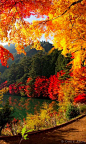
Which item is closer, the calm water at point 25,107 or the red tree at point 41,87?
the calm water at point 25,107

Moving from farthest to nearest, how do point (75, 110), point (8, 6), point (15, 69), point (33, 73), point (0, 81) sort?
point (0, 81), point (15, 69), point (33, 73), point (75, 110), point (8, 6)

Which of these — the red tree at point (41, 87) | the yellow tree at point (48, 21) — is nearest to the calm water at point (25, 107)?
the red tree at point (41, 87)

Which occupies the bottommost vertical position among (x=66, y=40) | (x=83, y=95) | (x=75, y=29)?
(x=83, y=95)

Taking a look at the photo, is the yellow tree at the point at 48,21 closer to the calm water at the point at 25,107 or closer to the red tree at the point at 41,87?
the calm water at the point at 25,107

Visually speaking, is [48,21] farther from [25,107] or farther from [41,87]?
[41,87]

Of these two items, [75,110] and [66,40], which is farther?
[75,110]

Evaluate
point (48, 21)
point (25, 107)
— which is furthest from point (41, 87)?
point (48, 21)

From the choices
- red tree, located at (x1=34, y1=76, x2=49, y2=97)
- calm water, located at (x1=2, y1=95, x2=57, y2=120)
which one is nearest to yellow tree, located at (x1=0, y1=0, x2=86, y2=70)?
Answer: calm water, located at (x1=2, y1=95, x2=57, y2=120)

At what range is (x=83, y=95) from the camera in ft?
27.8

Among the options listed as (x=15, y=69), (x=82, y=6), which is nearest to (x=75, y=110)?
(x=82, y=6)

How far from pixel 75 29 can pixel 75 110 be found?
4.32 m

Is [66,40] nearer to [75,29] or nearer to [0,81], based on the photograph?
[75,29]

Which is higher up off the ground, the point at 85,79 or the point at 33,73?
the point at 33,73

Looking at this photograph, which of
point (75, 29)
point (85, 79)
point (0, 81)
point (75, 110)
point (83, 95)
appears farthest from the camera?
point (0, 81)
